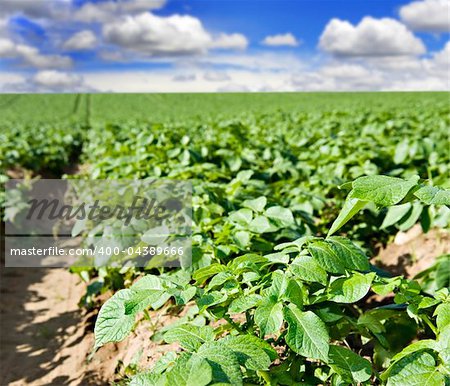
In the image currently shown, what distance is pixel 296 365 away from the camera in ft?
5.01

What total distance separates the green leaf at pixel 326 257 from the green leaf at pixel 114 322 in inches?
20.9

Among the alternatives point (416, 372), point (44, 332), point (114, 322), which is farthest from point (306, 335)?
point (44, 332)

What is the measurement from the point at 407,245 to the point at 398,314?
2236 mm

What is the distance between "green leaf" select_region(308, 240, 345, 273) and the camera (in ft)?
4.68

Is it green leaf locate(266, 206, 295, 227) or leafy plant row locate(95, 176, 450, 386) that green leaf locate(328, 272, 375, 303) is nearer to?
leafy plant row locate(95, 176, 450, 386)

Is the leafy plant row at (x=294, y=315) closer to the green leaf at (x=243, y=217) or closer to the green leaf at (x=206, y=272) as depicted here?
the green leaf at (x=206, y=272)

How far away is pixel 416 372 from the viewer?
1.24 m

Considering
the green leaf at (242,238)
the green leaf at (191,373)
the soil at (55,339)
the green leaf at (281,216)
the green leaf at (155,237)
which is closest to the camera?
the green leaf at (191,373)

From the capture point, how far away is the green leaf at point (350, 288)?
1454 millimetres

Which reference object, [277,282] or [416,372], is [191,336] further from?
[416,372]

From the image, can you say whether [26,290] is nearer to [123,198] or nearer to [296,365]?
[123,198]

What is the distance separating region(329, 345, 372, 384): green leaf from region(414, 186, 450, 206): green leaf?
0.51m

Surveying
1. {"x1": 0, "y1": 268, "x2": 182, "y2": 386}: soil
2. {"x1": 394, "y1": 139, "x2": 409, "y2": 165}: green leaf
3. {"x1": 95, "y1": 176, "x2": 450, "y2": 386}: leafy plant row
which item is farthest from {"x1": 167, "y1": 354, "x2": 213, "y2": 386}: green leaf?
{"x1": 394, "y1": 139, "x2": 409, "y2": 165}: green leaf

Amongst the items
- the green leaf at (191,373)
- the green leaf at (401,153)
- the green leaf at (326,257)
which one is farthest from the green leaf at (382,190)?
the green leaf at (401,153)
